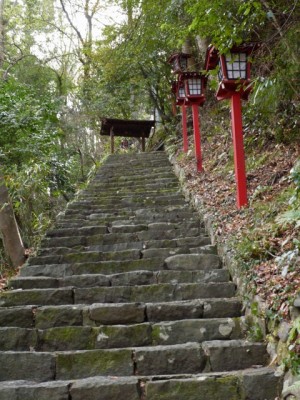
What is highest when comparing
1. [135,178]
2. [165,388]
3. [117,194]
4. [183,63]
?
[183,63]

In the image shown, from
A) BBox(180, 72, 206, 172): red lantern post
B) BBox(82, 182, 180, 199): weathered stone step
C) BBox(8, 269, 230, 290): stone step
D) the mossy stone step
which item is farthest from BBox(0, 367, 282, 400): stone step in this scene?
BBox(180, 72, 206, 172): red lantern post

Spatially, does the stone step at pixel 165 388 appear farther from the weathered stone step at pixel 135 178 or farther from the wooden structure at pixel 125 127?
the wooden structure at pixel 125 127

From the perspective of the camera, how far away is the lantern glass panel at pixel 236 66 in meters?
5.87

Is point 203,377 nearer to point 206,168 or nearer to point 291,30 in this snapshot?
point 291,30

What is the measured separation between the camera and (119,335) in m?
4.00

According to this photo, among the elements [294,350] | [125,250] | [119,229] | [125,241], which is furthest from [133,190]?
[294,350]

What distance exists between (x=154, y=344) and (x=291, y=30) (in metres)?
4.84

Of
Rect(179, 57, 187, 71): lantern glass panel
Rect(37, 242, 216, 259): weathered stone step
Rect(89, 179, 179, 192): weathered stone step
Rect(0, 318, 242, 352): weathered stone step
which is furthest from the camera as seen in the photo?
Rect(179, 57, 187, 71): lantern glass panel

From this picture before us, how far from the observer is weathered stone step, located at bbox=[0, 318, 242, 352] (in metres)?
3.97

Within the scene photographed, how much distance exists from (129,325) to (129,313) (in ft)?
0.70

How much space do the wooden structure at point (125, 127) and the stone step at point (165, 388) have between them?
45.9ft

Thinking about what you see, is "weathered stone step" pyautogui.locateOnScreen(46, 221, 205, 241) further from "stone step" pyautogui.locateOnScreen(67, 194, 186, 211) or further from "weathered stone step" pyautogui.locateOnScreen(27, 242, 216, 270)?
"stone step" pyautogui.locateOnScreen(67, 194, 186, 211)

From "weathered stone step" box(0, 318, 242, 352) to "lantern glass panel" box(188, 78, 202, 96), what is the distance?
6373mm

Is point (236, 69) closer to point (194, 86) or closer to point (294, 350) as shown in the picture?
point (194, 86)
